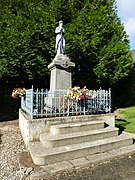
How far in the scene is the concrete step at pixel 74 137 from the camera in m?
4.29

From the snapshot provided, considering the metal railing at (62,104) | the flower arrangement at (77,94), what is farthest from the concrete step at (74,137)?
the flower arrangement at (77,94)

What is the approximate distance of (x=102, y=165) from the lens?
3.86 m

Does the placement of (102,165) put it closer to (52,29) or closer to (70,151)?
(70,151)

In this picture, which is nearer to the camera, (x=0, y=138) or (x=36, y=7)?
(x=0, y=138)

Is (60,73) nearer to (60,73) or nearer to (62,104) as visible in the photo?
(60,73)

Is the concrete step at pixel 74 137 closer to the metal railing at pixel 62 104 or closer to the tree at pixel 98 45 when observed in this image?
the metal railing at pixel 62 104

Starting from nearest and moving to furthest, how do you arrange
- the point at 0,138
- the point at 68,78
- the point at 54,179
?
1. the point at 54,179
2. the point at 0,138
3. the point at 68,78

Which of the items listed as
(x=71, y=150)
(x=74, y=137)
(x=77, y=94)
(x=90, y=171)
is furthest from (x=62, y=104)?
(x=90, y=171)

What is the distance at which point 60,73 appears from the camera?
674cm

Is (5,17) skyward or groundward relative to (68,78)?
skyward

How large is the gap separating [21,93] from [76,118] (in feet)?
9.95

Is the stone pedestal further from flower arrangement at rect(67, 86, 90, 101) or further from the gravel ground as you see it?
the gravel ground

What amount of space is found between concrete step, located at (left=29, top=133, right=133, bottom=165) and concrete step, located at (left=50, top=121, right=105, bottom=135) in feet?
1.76

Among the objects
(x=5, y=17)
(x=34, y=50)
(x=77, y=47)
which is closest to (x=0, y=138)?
(x=34, y=50)
